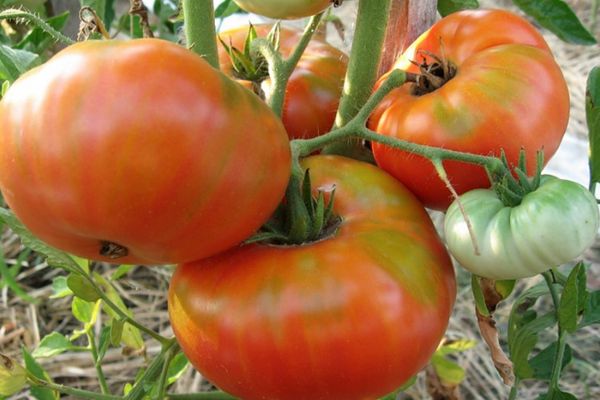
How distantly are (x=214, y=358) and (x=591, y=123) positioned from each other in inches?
20.4

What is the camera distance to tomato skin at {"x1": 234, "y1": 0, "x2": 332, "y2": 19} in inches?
33.5

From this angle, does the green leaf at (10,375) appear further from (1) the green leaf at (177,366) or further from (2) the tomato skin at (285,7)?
(2) the tomato skin at (285,7)

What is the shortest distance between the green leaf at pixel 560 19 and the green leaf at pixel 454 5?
0.08 m

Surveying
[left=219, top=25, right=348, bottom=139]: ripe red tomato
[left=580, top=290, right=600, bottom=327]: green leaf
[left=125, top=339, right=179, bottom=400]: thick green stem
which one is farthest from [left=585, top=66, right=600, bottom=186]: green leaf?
[left=125, top=339, right=179, bottom=400]: thick green stem

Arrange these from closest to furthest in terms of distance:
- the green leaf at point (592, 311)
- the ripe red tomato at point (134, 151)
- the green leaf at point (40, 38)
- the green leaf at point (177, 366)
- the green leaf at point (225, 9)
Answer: the ripe red tomato at point (134, 151) → the green leaf at point (592, 311) → the green leaf at point (177, 366) → the green leaf at point (40, 38) → the green leaf at point (225, 9)

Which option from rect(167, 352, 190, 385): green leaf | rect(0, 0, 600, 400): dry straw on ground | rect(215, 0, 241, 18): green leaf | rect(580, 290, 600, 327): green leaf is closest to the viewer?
rect(580, 290, 600, 327): green leaf

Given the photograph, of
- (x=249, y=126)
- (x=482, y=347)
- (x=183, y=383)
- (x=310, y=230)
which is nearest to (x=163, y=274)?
(x=183, y=383)

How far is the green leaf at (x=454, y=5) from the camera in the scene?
1.10 meters

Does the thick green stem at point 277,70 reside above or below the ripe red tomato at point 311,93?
above

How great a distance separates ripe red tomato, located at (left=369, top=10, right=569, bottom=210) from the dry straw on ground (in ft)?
3.28

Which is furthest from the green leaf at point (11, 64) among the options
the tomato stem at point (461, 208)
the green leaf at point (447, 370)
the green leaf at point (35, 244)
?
the green leaf at point (447, 370)

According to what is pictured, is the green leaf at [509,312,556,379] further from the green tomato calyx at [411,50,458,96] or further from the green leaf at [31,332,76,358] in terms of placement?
the green leaf at [31,332,76,358]

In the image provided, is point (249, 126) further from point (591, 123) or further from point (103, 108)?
point (591, 123)

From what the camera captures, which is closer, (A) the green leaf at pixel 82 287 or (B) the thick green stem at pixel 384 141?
(B) the thick green stem at pixel 384 141
